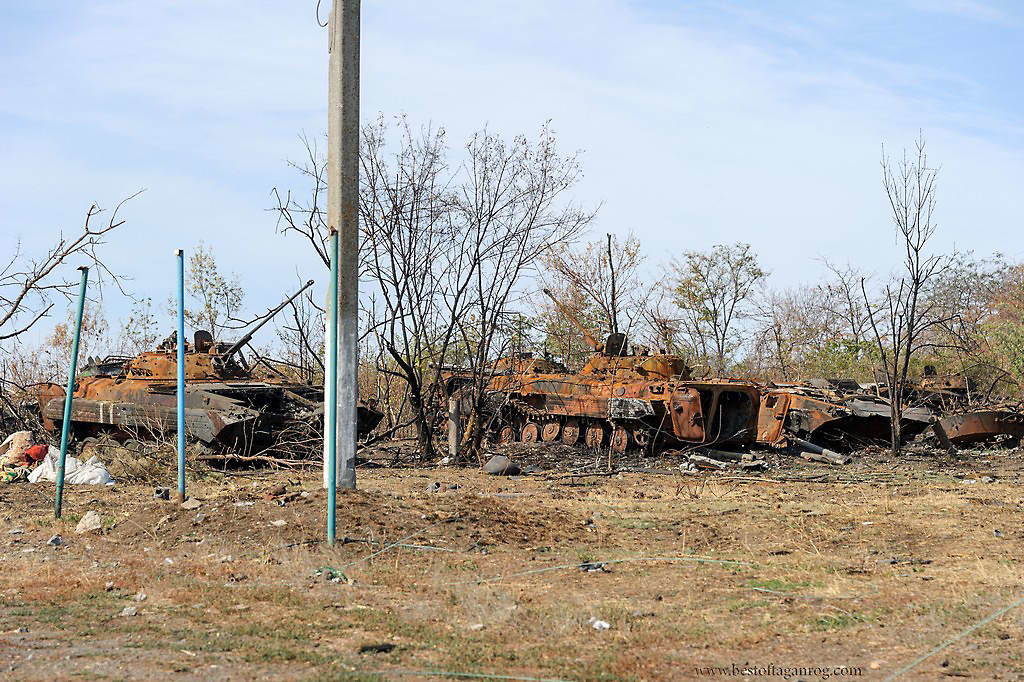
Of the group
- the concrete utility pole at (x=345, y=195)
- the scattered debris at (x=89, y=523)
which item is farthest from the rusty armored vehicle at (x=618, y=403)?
the scattered debris at (x=89, y=523)

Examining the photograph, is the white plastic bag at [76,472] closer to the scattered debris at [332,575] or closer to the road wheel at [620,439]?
the scattered debris at [332,575]

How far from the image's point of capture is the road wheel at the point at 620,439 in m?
20.6

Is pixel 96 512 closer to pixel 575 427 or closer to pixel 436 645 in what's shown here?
pixel 436 645

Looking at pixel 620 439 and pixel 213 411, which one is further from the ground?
pixel 213 411

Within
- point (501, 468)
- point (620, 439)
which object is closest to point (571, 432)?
point (620, 439)

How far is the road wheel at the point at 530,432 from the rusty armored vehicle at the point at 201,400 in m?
4.91

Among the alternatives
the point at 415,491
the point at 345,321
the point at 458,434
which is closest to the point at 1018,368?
the point at 458,434

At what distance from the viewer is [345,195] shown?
36.2 feet

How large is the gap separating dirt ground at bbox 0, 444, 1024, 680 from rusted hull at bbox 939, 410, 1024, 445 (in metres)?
8.53

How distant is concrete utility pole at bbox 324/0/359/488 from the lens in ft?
35.7

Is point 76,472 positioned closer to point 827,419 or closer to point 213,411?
point 213,411

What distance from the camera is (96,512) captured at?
11062 millimetres

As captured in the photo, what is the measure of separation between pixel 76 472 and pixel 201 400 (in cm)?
326

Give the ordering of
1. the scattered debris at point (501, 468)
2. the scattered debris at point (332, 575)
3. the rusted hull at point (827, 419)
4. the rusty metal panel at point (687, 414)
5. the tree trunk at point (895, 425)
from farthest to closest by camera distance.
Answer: the rusted hull at point (827, 419) < the rusty metal panel at point (687, 414) < the tree trunk at point (895, 425) < the scattered debris at point (501, 468) < the scattered debris at point (332, 575)
